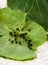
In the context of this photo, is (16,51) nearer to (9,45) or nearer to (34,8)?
(9,45)

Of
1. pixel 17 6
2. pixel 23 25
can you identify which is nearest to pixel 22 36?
pixel 23 25

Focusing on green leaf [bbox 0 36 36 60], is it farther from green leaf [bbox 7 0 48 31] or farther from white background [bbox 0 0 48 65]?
green leaf [bbox 7 0 48 31]

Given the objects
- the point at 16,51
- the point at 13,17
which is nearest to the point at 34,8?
the point at 13,17

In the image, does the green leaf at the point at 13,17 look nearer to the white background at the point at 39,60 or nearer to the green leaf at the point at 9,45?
the green leaf at the point at 9,45

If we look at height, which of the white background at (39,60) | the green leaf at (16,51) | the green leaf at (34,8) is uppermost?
the green leaf at (34,8)

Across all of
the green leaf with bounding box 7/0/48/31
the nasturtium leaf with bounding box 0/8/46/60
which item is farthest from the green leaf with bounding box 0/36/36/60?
the green leaf with bounding box 7/0/48/31

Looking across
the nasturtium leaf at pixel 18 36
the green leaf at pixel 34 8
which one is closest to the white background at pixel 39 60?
the nasturtium leaf at pixel 18 36

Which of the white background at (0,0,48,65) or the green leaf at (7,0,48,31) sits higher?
the green leaf at (7,0,48,31)
